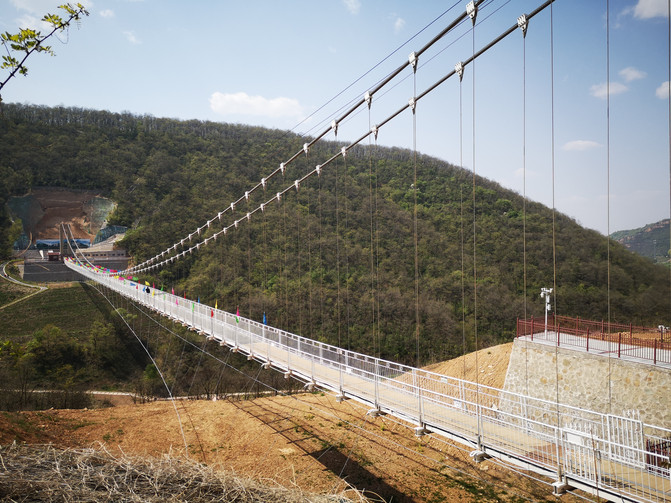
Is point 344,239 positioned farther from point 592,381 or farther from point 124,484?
point 124,484

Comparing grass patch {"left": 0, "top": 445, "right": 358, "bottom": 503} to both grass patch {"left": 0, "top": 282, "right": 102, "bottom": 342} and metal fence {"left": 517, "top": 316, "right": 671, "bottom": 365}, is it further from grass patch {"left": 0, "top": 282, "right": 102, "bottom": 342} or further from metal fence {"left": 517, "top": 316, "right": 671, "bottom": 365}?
grass patch {"left": 0, "top": 282, "right": 102, "bottom": 342}

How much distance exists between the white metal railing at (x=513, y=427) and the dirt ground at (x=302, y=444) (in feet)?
3.33

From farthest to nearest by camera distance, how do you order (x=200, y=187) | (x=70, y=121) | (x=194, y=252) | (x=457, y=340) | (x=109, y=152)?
(x=70, y=121) → (x=109, y=152) → (x=200, y=187) → (x=194, y=252) → (x=457, y=340)

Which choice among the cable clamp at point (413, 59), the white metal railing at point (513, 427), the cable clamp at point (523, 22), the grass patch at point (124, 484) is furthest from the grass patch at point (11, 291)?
the cable clamp at point (523, 22)

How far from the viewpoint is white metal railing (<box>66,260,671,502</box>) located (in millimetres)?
4301

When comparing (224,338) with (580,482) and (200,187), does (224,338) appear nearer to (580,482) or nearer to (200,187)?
(580,482)

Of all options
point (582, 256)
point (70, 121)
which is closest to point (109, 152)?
point (70, 121)

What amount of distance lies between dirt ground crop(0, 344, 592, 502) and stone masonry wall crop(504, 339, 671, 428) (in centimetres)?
192

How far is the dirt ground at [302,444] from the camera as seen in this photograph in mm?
8367

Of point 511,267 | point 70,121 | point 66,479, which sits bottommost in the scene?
point 66,479

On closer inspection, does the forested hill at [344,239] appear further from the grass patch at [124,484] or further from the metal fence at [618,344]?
the grass patch at [124,484]

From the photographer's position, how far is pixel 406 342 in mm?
23453

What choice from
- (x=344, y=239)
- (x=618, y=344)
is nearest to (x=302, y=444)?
(x=618, y=344)

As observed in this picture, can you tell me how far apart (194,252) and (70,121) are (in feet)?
89.1
